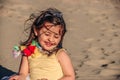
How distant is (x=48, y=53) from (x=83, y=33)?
3591 mm

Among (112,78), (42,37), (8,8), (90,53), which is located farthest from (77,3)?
(42,37)

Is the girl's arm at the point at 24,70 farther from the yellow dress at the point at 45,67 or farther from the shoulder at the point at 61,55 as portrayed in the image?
the shoulder at the point at 61,55

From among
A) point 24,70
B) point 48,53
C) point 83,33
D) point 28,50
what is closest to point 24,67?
point 24,70

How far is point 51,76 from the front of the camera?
3910 mm

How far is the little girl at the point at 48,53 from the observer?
12.5 feet

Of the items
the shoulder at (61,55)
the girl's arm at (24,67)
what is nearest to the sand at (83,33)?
the girl's arm at (24,67)

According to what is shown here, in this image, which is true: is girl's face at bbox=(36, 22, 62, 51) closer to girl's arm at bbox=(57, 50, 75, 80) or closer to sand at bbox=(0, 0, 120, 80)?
girl's arm at bbox=(57, 50, 75, 80)

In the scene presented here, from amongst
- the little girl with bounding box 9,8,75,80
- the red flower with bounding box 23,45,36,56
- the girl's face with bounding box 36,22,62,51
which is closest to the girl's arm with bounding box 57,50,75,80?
the little girl with bounding box 9,8,75,80

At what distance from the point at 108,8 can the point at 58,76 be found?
568cm

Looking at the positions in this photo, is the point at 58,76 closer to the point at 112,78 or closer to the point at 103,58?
the point at 112,78

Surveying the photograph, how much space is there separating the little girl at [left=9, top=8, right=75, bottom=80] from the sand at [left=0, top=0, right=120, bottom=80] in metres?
1.67

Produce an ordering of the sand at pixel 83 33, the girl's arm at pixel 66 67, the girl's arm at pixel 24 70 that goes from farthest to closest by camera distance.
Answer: the sand at pixel 83 33 → the girl's arm at pixel 24 70 → the girl's arm at pixel 66 67

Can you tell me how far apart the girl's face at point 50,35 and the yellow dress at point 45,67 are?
89 millimetres

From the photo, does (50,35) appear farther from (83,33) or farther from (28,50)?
(83,33)
